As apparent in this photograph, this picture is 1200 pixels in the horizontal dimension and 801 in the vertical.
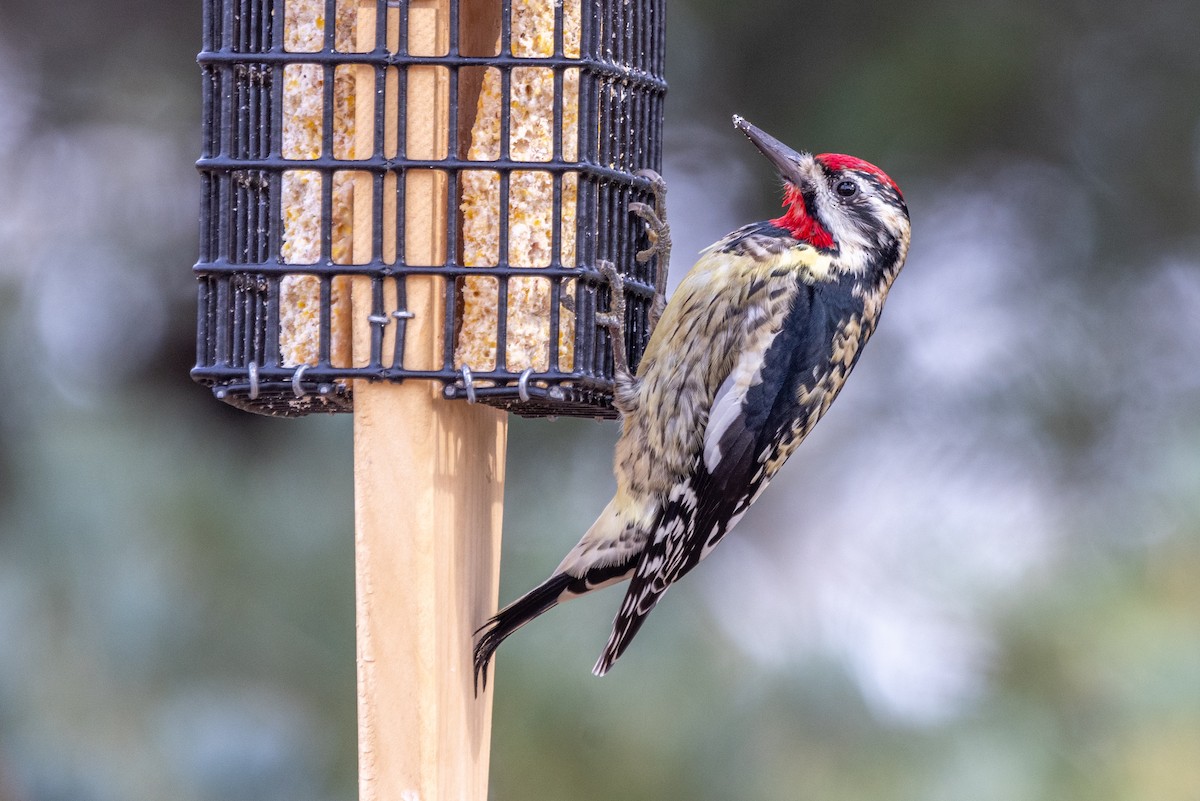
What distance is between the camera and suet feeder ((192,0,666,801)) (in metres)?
2.66

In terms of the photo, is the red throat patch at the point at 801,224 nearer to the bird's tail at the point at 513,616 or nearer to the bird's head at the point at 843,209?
the bird's head at the point at 843,209

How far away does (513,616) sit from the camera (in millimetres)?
2979

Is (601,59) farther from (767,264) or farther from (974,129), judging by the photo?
(974,129)

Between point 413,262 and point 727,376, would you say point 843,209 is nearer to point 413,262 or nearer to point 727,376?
point 727,376

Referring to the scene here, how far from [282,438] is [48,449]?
55 cm

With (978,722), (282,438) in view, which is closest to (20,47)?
(282,438)

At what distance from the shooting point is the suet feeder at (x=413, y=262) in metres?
2.66

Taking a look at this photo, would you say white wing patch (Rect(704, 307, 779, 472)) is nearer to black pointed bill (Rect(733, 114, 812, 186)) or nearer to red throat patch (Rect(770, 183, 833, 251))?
red throat patch (Rect(770, 183, 833, 251))

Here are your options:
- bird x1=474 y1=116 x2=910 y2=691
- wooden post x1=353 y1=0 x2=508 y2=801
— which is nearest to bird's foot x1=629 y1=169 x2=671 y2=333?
bird x1=474 y1=116 x2=910 y2=691

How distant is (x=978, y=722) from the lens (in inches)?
158

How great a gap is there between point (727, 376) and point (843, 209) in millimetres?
440

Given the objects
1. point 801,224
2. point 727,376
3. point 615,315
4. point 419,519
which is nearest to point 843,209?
point 801,224

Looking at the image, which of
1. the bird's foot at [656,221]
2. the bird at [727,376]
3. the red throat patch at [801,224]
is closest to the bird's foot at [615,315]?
the bird at [727,376]

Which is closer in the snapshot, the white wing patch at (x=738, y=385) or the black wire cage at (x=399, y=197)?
the black wire cage at (x=399, y=197)
